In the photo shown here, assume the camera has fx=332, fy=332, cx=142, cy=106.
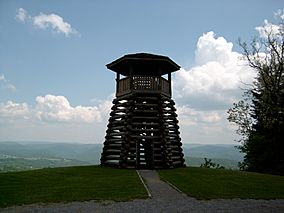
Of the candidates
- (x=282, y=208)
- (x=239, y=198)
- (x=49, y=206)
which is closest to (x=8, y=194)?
(x=49, y=206)

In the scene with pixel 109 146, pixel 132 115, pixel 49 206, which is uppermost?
pixel 132 115

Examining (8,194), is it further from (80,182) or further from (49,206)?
(80,182)

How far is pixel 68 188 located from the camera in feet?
51.4

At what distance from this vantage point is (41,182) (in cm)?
1772

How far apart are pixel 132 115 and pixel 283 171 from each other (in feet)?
48.4

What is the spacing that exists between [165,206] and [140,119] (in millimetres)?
13672

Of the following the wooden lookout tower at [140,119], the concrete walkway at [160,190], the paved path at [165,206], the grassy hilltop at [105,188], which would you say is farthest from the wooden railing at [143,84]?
the paved path at [165,206]

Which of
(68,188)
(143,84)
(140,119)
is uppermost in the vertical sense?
(143,84)

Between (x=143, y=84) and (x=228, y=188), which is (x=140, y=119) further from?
(x=228, y=188)

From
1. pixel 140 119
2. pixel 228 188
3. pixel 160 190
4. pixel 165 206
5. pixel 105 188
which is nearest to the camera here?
pixel 165 206

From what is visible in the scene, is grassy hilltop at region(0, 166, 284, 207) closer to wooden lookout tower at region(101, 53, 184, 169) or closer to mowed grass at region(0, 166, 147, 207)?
mowed grass at region(0, 166, 147, 207)

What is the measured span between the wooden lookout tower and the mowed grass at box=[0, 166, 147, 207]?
470 cm

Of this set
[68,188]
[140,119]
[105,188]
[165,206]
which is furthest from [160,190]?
[140,119]

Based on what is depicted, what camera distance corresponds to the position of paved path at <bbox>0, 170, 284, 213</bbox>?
11.3m
